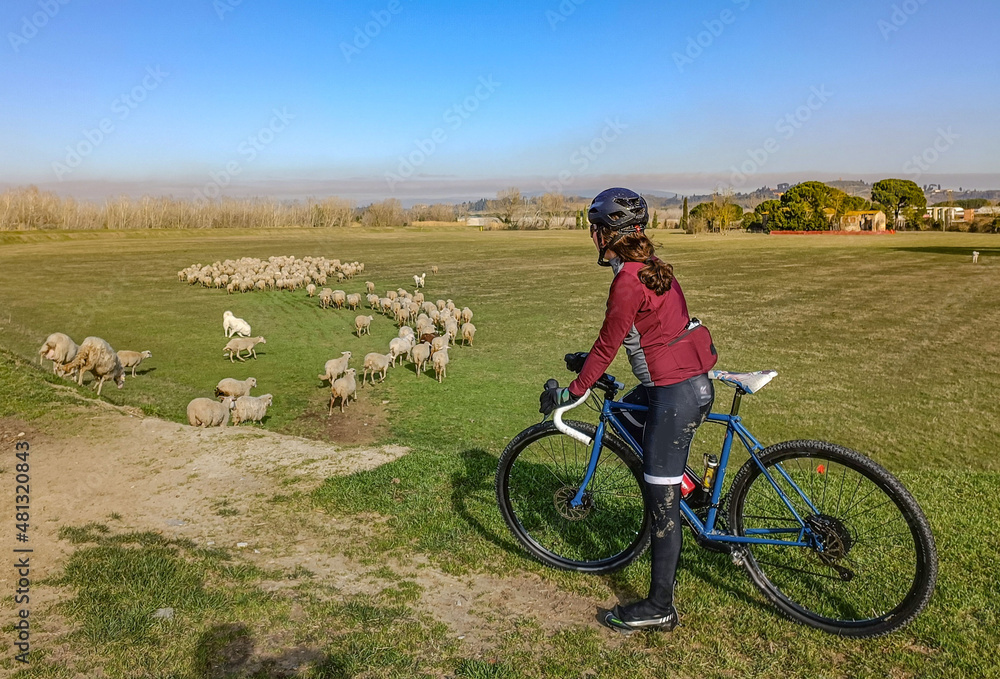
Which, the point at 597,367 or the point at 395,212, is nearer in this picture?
the point at 597,367

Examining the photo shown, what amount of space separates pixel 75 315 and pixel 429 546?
20622 millimetres

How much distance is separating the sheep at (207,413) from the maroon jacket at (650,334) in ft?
25.2

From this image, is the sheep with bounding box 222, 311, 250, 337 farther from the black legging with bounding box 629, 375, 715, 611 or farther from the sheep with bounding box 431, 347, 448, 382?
the black legging with bounding box 629, 375, 715, 611

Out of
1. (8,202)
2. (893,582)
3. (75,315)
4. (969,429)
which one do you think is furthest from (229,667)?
(8,202)

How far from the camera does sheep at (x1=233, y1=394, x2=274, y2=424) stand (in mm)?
9648

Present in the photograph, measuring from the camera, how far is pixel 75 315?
65.7 feet

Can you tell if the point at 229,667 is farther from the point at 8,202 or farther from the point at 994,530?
the point at 8,202

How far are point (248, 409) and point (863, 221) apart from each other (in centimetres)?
8816

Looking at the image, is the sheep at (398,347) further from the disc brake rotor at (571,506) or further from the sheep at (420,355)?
the disc brake rotor at (571,506)

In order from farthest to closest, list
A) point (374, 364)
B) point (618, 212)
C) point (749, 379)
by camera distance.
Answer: point (374, 364)
point (749, 379)
point (618, 212)

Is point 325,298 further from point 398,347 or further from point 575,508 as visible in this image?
point 575,508

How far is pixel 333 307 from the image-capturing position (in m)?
22.7

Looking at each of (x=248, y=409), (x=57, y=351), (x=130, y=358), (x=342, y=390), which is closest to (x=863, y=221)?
(x=342, y=390)

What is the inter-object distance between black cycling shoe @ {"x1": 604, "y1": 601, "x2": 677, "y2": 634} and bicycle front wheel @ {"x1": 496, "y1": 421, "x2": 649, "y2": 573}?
1.52 ft
